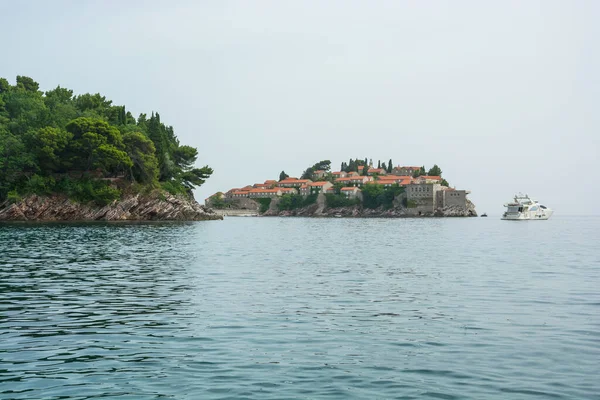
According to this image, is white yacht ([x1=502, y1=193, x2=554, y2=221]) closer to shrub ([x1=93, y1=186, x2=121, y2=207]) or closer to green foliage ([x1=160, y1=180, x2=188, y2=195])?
green foliage ([x1=160, y1=180, x2=188, y2=195])

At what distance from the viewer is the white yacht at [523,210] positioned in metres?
174

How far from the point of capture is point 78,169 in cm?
11706

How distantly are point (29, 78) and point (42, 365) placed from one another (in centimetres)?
17690

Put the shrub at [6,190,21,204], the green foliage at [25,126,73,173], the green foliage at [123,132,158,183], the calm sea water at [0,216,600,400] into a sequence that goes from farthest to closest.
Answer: the green foliage at [123,132,158,183]
the green foliage at [25,126,73,173]
the shrub at [6,190,21,204]
the calm sea water at [0,216,600,400]

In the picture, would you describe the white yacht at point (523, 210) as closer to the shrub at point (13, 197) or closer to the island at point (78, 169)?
the island at point (78, 169)

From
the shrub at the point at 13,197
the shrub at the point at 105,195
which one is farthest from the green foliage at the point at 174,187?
the shrub at the point at 13,197

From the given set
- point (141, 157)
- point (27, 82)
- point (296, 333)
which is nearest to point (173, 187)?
point (141, 157)

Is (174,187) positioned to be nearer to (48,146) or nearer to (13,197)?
(48,146)

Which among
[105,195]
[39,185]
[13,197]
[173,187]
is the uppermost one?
[173,187]

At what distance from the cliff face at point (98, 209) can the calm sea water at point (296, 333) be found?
Answer: 77338mm

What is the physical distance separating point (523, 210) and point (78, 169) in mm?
125178

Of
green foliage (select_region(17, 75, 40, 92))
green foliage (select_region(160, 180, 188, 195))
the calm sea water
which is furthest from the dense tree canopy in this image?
the calm sea water

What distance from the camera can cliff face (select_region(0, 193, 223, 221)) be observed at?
10602 cm

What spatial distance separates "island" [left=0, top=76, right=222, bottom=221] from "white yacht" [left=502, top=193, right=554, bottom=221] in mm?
97632
